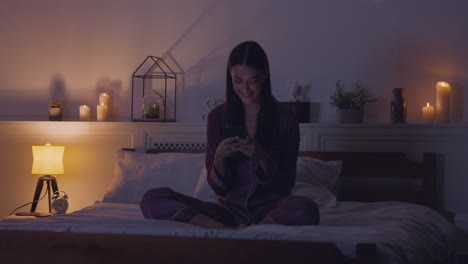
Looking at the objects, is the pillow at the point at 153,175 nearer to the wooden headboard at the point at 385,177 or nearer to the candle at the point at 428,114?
the wooden headboard at the point at 385,177

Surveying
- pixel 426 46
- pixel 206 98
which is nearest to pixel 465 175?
pixel 426 46

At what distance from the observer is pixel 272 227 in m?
2.24

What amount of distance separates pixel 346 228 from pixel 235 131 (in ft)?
1.99

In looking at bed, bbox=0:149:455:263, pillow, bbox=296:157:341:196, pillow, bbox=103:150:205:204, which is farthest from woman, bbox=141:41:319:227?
pillow, bbox=103:150:205:204

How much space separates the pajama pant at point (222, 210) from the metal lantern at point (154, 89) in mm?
1703

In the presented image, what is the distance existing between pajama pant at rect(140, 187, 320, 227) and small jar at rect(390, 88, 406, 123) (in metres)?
1.57

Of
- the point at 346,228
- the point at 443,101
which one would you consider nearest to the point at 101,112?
the point at 443,101

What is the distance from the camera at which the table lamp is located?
160 inches

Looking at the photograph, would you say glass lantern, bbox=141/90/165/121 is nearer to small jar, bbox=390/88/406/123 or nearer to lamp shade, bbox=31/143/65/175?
lamp shade, bbox=31/143/65/175

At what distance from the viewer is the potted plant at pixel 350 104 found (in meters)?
3.95

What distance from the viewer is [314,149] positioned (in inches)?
157

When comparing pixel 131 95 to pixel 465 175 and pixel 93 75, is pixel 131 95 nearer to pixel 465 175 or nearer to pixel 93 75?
pixel 93 75

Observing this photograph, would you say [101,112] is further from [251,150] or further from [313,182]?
[251,150]

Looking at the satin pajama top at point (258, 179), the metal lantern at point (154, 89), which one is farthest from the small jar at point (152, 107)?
the satin pajama top at point (258, 179)
